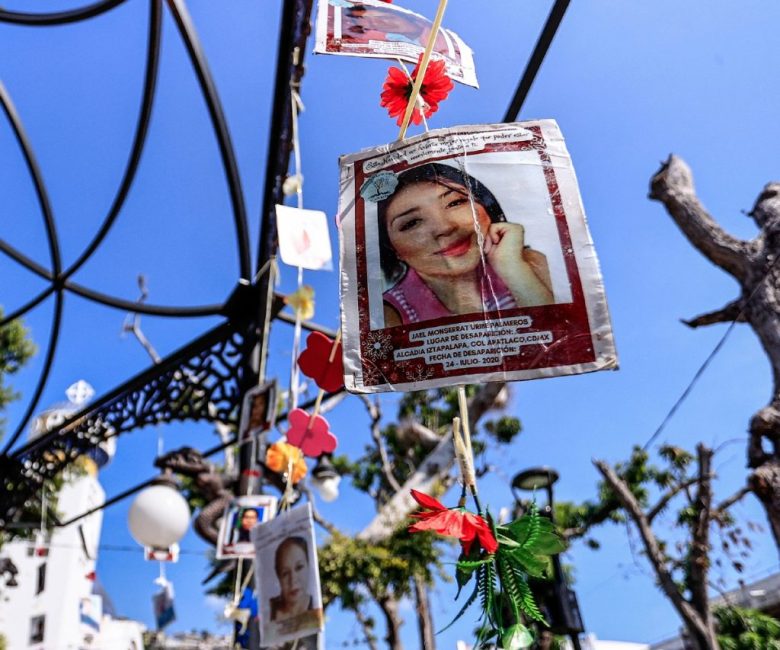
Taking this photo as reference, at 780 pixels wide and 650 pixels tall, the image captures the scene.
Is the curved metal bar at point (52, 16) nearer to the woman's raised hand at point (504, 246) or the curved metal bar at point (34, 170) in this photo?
the curved metal bar at point (34, 170)

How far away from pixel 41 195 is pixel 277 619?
3.49m

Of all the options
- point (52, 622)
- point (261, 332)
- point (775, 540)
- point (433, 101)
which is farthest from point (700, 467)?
point (52, 622)

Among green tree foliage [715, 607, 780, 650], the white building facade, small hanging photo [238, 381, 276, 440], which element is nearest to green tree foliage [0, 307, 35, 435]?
the white building facade

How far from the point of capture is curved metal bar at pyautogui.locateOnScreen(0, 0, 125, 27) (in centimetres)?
367

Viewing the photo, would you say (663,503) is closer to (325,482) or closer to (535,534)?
(325,482)

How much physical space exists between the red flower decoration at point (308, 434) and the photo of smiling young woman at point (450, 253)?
1.65m

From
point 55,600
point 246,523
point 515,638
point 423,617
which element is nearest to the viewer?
point 515,638

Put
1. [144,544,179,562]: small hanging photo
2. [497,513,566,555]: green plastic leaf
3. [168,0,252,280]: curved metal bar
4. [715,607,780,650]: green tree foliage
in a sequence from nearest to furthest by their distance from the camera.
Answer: [497,513,566,555]: green plastic leaf, [168,0,252,280]: curved metal bar, [144,544,179,562]: small hanging photo, [715,607,780,650]: green tree foliage

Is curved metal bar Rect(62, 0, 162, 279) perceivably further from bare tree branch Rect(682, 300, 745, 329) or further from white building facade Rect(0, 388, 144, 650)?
white building facade Rect(0, 388, 144, 650)

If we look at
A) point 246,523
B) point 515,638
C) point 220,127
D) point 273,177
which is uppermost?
point 220,127

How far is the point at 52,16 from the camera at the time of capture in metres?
3.74

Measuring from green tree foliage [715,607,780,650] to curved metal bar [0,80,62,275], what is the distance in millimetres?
11074

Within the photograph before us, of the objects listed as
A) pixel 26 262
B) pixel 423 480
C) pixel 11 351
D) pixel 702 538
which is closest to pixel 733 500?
pixel 702 538

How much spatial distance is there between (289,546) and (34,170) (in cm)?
340
